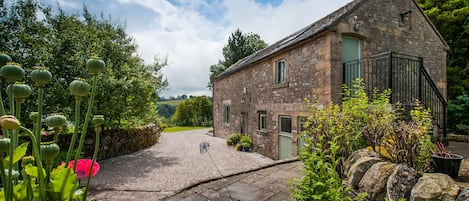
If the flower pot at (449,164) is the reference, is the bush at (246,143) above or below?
below

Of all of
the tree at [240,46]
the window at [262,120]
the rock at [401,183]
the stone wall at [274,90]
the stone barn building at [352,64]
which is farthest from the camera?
the tree at [240,46]

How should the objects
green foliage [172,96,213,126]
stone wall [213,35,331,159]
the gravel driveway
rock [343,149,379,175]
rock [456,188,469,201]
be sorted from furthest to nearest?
green foliage [172,96,213,126] < stone wall [213,35,331,159] < the gravel driveway < rock [343,149,379,175] < rock [456,188,469,201]

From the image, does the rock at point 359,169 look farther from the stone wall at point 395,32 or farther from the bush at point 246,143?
the bush at point 246,143

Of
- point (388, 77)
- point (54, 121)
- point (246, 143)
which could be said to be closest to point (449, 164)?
point (54, 121)

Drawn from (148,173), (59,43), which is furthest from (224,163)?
(59,43)

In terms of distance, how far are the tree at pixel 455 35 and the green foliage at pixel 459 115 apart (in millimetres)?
1629

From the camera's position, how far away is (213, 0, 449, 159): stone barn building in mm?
6738

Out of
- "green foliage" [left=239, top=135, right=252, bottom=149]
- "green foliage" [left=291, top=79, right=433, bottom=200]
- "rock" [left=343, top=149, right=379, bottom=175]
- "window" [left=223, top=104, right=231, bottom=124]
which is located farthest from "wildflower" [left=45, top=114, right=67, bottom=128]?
"window" [left=223, top=104, right=231, bottom=124]

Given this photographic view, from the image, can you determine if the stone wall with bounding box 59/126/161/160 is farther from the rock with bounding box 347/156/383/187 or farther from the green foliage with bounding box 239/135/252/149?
the rock with bounding box 347/156/383/187

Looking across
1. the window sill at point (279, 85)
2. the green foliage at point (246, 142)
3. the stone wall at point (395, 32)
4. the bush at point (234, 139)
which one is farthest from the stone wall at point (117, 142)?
the stone wall at point (395, 32)

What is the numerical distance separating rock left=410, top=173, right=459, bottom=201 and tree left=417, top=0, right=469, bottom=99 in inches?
489

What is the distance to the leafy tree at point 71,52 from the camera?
7191 mm

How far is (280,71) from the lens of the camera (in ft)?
31.2

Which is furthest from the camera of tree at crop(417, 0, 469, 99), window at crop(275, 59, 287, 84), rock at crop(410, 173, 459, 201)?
tree at crop(417, 0, 469, 99)
